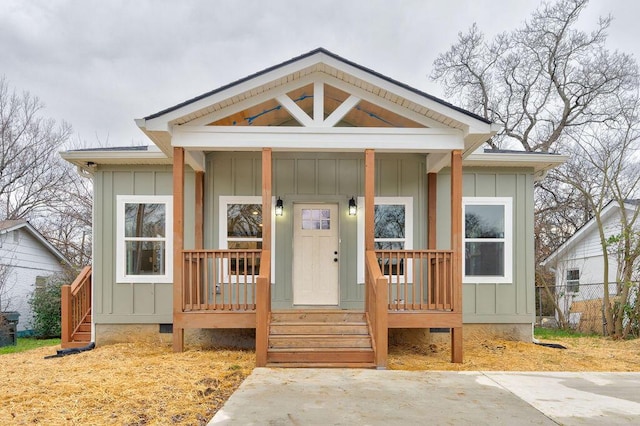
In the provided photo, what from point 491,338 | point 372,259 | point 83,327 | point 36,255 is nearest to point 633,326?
Answer: point 491,338

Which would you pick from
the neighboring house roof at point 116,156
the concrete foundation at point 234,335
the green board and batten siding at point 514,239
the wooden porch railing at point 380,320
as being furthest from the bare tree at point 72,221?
the wooden porch railing at point 380,320

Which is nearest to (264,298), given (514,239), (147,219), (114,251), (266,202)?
(266,202)

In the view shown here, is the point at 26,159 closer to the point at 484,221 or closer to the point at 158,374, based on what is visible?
the point at 158,374

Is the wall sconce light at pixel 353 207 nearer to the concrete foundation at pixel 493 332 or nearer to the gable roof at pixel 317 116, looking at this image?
the gable roof at pixel 317 116

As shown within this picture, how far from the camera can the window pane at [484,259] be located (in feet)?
27.1

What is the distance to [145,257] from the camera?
8.16 m

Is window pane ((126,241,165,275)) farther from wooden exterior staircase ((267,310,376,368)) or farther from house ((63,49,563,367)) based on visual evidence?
wooden exterior staircase ((267,310,376,368))

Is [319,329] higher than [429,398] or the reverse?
higher

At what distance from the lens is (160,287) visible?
808cm

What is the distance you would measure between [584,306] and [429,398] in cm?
1063

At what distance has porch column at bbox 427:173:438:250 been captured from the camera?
26.4 ft

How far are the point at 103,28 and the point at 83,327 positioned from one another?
15.5m

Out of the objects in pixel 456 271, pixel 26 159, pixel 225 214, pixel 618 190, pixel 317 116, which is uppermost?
pixel 26 159

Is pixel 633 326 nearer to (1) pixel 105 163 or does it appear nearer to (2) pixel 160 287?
(2) pixel 160 287
